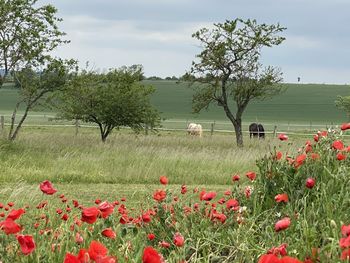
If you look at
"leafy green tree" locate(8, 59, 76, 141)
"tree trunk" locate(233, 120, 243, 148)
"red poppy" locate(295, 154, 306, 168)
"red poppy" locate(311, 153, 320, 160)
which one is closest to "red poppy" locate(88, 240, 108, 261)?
"red poppy" locate(295, 154, 306, 168)

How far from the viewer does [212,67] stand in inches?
1138

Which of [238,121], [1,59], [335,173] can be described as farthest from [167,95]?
[335,173]

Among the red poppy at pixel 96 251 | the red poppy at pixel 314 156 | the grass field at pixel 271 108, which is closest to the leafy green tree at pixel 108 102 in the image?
the red poppy at pixel 314 156

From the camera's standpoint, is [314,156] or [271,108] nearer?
[314,156]

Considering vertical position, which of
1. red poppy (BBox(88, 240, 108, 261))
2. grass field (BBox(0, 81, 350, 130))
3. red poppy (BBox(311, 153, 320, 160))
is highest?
red poppy (BBox(311, 153, 320, 160))

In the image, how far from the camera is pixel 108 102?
2717 centimetres

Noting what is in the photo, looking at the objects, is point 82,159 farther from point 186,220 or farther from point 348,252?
point 348,252

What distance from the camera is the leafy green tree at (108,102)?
2731 centimetres

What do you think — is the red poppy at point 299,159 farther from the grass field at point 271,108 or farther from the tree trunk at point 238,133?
the grass field at point 271,108

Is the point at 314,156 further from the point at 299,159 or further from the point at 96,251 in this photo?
the point at 96,251

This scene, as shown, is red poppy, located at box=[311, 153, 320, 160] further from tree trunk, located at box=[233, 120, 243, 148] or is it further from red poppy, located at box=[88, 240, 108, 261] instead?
tree trunk, located at box=[233, 120, 243, 148]

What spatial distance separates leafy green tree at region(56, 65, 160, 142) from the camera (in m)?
27.3

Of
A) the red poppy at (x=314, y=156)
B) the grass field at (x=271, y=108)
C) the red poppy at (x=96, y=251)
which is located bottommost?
the grass field at (x=271, y=108)

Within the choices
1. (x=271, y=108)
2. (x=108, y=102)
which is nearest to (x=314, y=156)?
(x=108, y=102)
